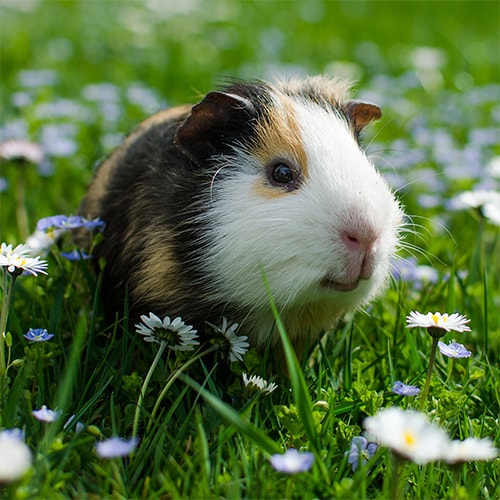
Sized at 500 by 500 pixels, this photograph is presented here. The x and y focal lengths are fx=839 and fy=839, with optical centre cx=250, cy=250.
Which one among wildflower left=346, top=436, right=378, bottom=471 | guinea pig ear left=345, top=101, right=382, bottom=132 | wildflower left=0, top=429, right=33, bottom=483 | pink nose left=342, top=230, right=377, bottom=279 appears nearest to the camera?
wildflower left=0, top=429, right=33, bottom=483

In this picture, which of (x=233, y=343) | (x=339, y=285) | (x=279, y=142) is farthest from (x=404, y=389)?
(x=279, y=142)

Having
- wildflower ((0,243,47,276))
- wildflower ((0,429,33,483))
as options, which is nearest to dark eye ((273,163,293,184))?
wildflower ((0,243,47,276))

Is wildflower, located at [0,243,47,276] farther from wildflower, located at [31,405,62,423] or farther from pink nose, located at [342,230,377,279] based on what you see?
pink nose, located at [342,230,377,279]

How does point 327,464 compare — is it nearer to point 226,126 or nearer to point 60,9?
point 226,126

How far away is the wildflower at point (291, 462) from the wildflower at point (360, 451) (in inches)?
12.5

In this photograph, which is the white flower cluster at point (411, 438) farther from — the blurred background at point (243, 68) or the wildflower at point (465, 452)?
the blurred background at point (243, 68)

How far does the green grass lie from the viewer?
2.85 meters

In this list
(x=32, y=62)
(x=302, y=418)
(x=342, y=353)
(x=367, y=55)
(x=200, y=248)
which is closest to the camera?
(x=302, y=418)

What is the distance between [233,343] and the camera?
345cm

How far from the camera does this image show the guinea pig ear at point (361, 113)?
3.84 metres

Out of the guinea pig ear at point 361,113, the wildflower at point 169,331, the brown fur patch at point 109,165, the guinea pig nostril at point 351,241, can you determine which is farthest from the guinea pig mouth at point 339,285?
the brown fur patch at point 109,165

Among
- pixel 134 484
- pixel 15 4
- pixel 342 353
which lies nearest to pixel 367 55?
pixel 15 4

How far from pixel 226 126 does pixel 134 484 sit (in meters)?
1.55

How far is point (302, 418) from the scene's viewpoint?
2830mm
